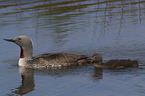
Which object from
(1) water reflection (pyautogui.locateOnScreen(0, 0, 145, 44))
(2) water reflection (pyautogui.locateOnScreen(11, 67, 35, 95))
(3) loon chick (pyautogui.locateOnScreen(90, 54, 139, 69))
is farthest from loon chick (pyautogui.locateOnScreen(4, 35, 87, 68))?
(1) water reflection (pyautogui.locateOnScreen(0, 0, 145, 44))

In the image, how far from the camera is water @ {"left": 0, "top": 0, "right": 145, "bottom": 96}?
8.91 m

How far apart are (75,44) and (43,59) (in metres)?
2.43

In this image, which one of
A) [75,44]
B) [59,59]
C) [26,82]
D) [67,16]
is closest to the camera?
[26,82]

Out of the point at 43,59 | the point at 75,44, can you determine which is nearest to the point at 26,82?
the point at 43,59

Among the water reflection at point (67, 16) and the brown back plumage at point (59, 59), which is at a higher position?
the water reflection at point (67, 16)

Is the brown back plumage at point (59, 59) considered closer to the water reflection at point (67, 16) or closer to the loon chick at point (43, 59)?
the loon chick at point (43, 59)

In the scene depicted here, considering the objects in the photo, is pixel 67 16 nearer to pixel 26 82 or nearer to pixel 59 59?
pixel 59 59

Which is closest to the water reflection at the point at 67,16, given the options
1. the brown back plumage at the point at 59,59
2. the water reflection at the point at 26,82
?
the brown back plumage at the point at 59,59

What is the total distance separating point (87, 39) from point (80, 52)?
1.88m

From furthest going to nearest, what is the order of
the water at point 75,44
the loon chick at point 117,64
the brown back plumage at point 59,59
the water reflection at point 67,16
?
the water reflection at point 67,16 → the brown back plumage at point 59,59 → the loon chick at point 117,64 → the water at point 75,44

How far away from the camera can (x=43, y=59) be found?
1145cm

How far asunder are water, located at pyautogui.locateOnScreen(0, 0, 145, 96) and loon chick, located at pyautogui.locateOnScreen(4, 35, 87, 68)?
0.37 metres

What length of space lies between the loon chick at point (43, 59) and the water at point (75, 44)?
14.7 inches

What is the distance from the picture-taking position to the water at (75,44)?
891 centimetres
